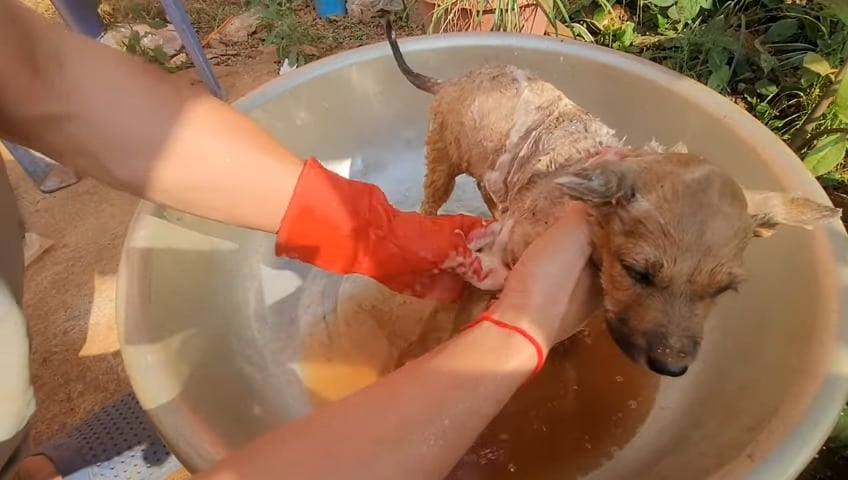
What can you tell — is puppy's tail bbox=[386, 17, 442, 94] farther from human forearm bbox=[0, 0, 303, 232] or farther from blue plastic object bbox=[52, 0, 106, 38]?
blue plastic object bbox=[52, 0, 106, 38]

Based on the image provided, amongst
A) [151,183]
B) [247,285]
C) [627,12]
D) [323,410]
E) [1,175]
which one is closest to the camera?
[323,410]

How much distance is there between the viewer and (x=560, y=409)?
2271mm

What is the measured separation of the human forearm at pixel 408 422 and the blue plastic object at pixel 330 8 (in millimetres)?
3657

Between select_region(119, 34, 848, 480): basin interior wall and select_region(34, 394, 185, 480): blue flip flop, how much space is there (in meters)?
0.49

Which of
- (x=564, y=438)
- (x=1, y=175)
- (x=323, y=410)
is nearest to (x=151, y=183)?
(x=1, y=175)

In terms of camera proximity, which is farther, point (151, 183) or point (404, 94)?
point (404, 94)

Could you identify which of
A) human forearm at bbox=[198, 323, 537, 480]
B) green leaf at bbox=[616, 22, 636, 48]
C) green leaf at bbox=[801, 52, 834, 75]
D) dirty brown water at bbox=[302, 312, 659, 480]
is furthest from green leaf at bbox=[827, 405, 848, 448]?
green leaf at bbox=[616, 22, 636, 48]

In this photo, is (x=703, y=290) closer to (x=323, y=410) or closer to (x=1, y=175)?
(x=323, y=410)

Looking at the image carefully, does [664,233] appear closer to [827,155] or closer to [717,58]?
[827,155]

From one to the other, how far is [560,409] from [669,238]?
847 mm

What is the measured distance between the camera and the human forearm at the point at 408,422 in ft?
4.05

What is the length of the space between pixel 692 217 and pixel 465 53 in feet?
4.83

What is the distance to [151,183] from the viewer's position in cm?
171

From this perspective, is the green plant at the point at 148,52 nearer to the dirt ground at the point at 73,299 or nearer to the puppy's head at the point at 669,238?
the dirt ground at the point at 73,299
